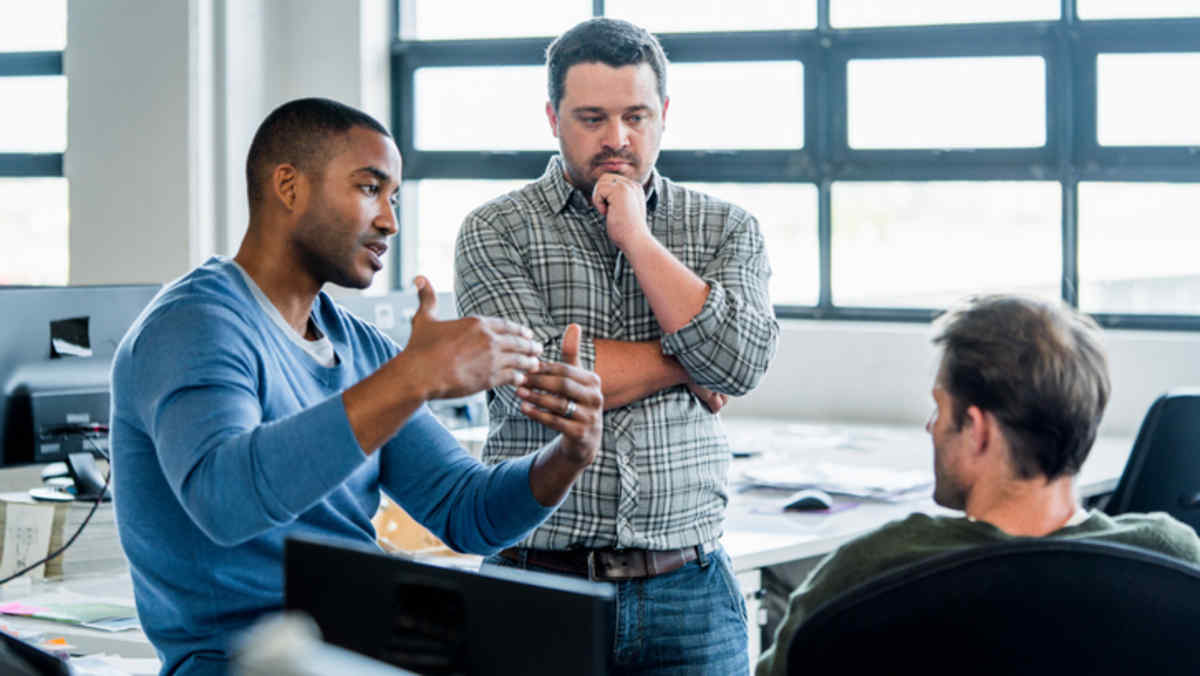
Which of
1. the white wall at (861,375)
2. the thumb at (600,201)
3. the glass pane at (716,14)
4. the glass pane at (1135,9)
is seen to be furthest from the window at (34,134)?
the thumb at (600,201)

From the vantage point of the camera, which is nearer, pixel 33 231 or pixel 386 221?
pixel 386 221

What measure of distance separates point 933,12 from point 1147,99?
79 centimetres

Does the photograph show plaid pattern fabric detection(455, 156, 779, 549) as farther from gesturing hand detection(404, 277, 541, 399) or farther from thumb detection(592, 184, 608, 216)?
gesturing hand detection(404, 277, 541, 399)

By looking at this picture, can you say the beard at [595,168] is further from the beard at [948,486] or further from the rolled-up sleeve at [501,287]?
the beard at [948,486]

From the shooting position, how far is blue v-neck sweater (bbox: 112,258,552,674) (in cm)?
139

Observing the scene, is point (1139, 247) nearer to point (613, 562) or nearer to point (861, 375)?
point (861, 375)

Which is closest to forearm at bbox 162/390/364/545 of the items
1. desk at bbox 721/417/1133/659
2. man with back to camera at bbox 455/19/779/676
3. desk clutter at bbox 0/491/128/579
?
man with back to camera at bbox 455/19/779/676

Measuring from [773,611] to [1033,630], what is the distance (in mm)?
1860

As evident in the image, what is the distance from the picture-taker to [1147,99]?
4.52 meters

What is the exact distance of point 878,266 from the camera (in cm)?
493

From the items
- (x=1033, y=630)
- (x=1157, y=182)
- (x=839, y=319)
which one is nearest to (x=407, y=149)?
(x=839, y=319)

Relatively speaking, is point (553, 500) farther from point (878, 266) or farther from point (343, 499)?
point (878, 266)

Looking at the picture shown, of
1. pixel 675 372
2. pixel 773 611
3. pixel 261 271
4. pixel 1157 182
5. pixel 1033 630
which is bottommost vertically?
pixel 773 611

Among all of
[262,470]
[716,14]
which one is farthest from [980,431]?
[716,14]
